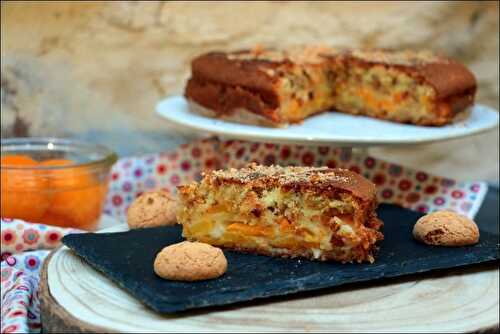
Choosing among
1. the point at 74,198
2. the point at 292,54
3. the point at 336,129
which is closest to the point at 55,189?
the point at 74,198

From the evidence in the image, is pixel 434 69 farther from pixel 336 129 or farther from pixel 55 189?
pixel 55 189

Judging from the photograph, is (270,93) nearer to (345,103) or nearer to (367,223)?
(345,103)

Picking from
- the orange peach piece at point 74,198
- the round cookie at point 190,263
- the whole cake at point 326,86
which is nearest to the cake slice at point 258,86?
the whole cake at point 326,86

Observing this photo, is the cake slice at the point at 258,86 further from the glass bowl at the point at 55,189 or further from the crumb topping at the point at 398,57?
the glass bowl at the point at 55,189

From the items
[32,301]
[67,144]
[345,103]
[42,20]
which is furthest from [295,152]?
[32,301]

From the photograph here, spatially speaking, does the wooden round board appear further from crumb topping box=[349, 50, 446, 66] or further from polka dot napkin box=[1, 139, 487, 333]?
crumb topping box=[349, 50, 446, 66]

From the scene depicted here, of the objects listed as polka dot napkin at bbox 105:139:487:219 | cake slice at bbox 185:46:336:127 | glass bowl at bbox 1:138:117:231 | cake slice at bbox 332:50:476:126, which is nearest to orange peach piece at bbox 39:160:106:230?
glass bowl at bbox 1:138:117:231
